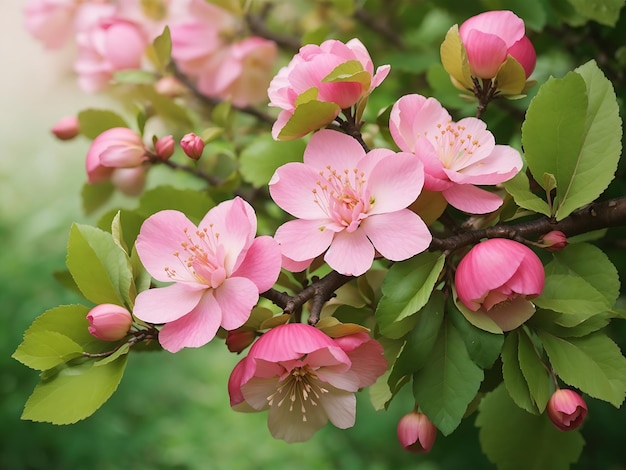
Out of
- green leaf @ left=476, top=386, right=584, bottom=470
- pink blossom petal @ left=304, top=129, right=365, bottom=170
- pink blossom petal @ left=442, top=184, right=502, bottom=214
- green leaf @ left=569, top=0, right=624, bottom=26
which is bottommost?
green leaf @ left=476, top=386, right=584, bottom=470

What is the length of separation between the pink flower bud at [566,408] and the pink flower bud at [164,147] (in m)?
0.29

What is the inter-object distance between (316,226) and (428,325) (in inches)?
3.3

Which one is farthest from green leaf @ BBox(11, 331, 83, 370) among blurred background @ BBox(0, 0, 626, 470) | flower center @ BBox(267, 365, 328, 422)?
blurred background @ BBox(0, 0, 626, 470)

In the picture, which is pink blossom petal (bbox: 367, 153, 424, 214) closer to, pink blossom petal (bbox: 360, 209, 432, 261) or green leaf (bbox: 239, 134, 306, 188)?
pink blossom petal (bbox: 360, 209, 432, 261)

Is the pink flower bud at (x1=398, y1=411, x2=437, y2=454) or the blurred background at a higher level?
the pink flower bud at (x1=398, y1=411, x2=437, y2=454)

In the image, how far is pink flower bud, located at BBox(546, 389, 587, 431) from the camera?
0.36 m

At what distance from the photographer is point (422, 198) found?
373mm

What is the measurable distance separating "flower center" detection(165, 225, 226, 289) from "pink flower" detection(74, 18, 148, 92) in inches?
11.5

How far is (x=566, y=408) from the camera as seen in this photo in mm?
359

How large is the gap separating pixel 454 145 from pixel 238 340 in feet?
0.53

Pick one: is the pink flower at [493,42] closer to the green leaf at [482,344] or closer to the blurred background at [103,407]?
the green leaf at [482,344]

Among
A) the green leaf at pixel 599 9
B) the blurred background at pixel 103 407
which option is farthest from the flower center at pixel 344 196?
the blurred background at pixel 103 407

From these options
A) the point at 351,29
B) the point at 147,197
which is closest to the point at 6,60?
the point at 351,29

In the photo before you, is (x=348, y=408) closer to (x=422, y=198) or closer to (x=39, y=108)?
(x=422, y=198)
